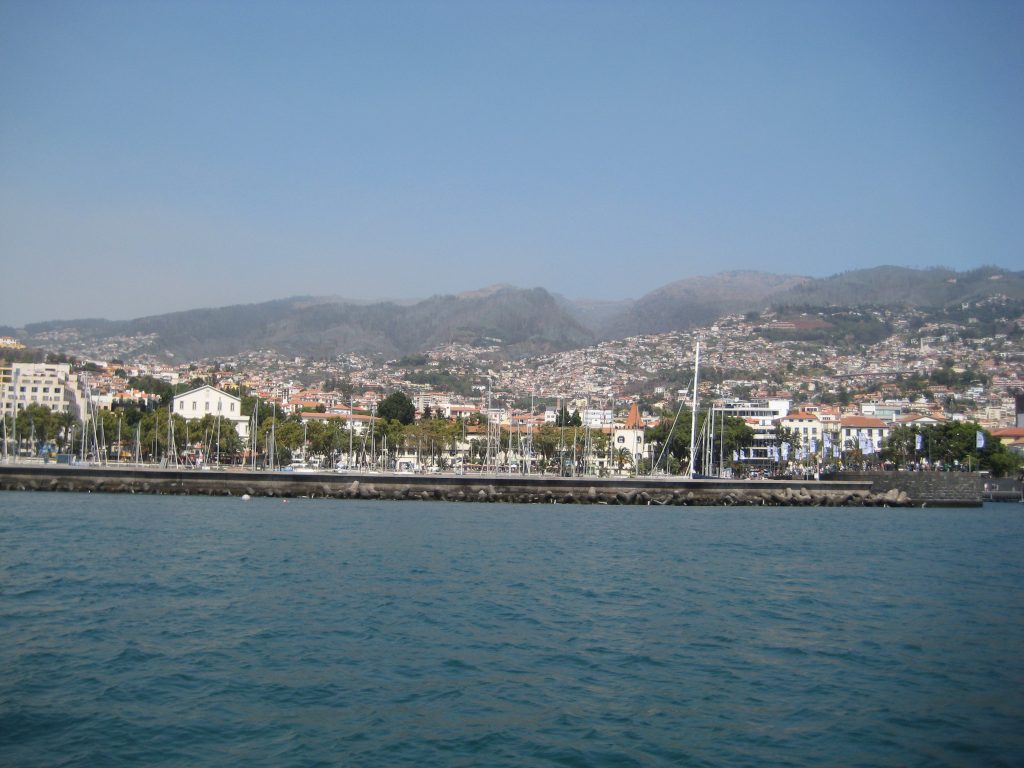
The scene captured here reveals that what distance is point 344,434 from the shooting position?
86.7m

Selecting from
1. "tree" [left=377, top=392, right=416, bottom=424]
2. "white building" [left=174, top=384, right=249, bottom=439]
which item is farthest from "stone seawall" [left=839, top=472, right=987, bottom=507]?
"white building" [left=174, top=384, right=249, bottom=439]

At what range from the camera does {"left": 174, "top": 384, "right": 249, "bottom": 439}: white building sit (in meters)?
92.0

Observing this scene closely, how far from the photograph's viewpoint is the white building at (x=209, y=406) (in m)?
92.0

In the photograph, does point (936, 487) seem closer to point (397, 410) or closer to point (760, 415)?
point (397, 410)

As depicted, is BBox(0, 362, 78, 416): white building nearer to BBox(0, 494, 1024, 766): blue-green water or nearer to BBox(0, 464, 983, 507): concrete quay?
BBox(0, 464, 983, 507): concrete quay

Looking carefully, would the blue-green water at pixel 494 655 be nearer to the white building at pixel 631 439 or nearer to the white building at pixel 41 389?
the white building at pixel 631 439

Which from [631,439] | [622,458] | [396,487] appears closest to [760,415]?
[631,439]

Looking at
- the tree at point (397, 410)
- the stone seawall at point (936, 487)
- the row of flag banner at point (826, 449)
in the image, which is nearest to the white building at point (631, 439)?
the row of flag banner at point (826, 449)

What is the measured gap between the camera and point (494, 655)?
14.4 meters

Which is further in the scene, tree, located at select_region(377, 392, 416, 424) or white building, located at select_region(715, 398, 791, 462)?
white building, located at select_region(715, 398, 791, 462)

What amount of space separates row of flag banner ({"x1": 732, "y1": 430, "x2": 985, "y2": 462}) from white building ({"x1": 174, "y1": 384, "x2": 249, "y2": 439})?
4682 centimetres

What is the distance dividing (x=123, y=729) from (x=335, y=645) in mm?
4264

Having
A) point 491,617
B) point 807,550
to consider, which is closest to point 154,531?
point 491,617

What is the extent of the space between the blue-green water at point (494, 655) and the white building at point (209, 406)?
213ft
